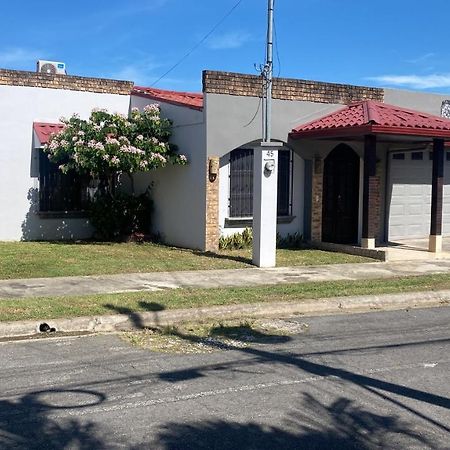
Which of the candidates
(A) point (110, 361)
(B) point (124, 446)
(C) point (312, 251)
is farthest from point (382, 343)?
(C) point (312, 251)

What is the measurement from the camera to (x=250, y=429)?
466 cm

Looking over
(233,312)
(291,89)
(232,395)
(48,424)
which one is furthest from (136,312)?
(291,89)

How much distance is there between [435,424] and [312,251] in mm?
10727

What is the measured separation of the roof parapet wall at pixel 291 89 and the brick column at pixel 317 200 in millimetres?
1652

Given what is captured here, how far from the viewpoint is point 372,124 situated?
13766 millimetres

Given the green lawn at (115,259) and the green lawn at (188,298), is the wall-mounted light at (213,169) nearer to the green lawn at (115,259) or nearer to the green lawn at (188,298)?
the green lawn at (115,259)

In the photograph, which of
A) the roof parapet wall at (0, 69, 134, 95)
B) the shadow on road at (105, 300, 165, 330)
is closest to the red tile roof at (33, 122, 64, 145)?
the roof parapet wall at (0, 69, 134, 95)

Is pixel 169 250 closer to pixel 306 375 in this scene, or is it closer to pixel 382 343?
pixel 382 343

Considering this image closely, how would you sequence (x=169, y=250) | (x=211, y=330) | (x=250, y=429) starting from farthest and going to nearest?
(x=169, y=250), (x=211, y=330), (x=250, y=429)

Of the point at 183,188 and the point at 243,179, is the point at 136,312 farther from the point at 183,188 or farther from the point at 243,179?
the point at 243,179

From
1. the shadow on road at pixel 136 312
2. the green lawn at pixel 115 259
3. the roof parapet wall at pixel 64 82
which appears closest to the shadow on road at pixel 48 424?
the shadow on road at pixel 136 312

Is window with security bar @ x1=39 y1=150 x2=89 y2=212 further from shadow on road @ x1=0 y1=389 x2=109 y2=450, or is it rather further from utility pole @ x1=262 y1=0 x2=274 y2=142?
shadow on road @ x1=0 y1=389 x2=109 y2=450

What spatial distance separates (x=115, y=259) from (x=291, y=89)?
6.25m

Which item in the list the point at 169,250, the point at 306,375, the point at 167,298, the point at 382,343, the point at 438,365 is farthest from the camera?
the point at 169,250
